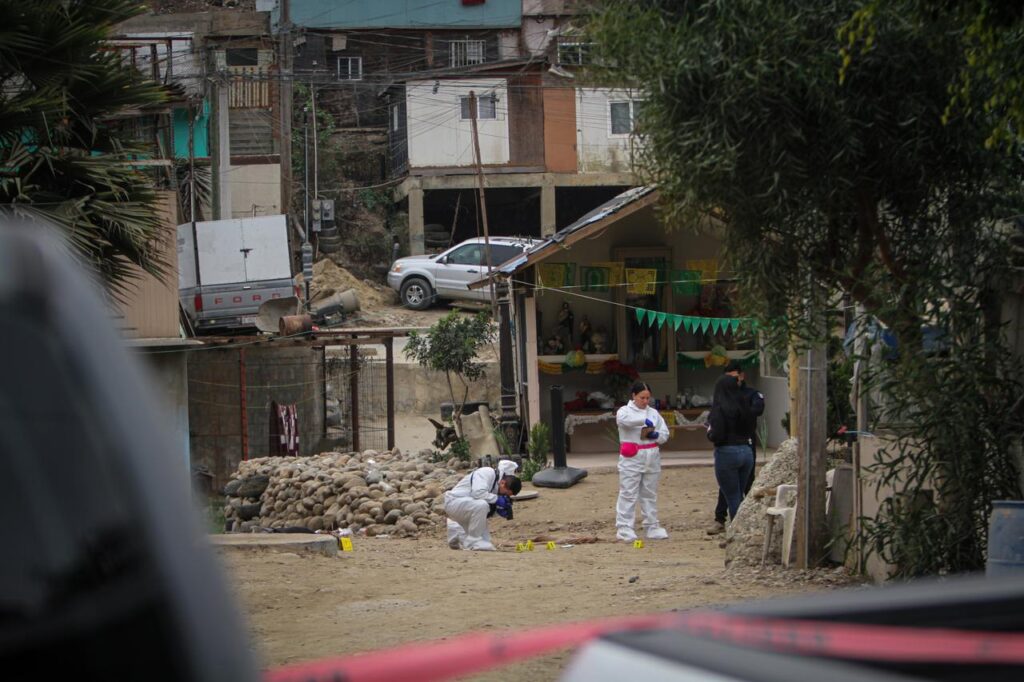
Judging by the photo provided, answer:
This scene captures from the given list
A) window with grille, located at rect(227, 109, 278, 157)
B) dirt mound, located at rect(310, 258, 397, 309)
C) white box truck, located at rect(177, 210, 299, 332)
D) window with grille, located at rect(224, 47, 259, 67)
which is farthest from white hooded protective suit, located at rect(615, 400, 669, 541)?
window with grille, located at rect(224, 47, 259, 67)

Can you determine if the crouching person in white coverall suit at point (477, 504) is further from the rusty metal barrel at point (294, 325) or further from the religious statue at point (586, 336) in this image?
the rusty metal barrel at point (294, 325)

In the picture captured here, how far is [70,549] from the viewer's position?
116 centimetres

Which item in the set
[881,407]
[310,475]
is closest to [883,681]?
[881,407]

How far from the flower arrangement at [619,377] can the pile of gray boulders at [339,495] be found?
3854mm

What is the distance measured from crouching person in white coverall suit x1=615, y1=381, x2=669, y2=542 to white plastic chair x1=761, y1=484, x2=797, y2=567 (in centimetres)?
228

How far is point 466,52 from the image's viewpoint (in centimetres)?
4056

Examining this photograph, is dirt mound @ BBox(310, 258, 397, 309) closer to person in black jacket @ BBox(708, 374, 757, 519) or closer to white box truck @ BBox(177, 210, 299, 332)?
white box truck @ BBox(177, 210, 299, 332)

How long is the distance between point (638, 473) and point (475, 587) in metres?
3.53

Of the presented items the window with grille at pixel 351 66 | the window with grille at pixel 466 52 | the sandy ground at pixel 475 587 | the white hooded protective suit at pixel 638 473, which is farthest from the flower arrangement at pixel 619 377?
the window with grille at pixel 351 66

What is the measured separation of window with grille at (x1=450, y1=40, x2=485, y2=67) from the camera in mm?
40438

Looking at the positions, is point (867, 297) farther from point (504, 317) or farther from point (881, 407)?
point (504, 317)

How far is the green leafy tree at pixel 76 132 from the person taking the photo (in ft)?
29.4

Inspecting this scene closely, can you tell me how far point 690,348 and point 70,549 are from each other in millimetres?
21490

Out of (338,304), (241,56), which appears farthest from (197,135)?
(338,304)
